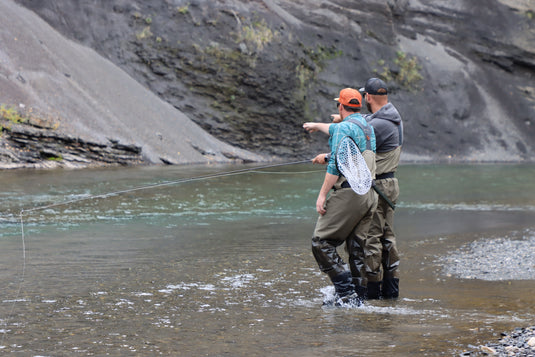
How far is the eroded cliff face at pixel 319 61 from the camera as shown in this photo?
1496 inches

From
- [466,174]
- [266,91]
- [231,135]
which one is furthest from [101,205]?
[266,91]

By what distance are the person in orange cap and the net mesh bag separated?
0.20 ft

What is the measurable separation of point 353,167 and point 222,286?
75.5 inches

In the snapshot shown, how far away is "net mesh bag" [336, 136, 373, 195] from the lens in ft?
19.0

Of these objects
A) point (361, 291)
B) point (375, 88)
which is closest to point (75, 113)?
point (375, 88)

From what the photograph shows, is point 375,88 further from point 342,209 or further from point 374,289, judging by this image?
point 374,289

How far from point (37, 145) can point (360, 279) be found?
67.4 feet

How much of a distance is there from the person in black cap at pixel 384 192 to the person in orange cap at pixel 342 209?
29cm

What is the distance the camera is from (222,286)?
22.1 ft

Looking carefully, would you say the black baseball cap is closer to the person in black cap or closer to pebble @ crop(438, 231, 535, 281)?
the person in black cap

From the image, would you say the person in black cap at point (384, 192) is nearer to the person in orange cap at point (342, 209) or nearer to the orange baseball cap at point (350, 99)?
the person in orange cap at point (342, 209)

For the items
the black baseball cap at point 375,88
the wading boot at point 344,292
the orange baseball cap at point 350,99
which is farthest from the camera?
the black baseball cap at point 375,88

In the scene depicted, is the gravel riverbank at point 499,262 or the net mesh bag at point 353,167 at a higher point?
the net mesh bag at point 353,167

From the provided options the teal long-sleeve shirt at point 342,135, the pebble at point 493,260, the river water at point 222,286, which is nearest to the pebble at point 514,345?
the river water at point 222,286
